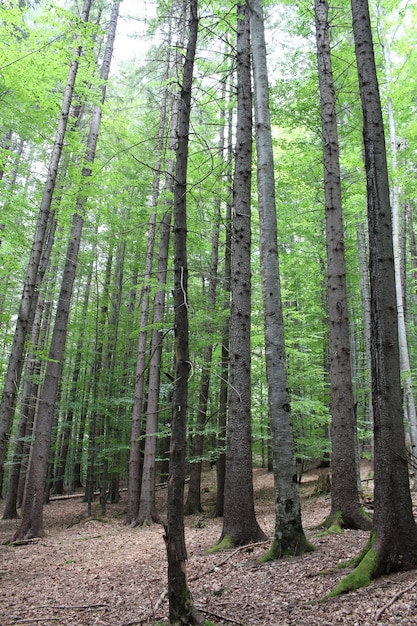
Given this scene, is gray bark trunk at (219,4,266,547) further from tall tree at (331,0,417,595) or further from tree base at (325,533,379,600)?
tree base at (325,533,379,600)

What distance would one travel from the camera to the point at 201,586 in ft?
16.7

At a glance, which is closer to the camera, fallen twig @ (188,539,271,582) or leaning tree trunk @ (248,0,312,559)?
fallen twig @ (188,539,271,582)

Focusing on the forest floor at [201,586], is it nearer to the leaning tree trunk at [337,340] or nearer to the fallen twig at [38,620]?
the fallen twig at [38,620]

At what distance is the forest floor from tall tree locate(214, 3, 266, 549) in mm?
477

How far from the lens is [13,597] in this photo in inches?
226

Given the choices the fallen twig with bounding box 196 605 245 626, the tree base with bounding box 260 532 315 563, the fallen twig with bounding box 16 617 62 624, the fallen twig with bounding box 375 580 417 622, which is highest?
the fallen twig with bounding box 375 580 417 622

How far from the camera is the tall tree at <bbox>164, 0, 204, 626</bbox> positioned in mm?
3607

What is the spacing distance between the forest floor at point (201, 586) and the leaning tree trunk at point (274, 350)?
36 cm

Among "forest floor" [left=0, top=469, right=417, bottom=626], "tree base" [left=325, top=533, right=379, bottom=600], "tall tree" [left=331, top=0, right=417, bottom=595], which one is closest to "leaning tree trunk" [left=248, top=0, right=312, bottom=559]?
"forest floor" [left=0, top=469, right=417, bottom=626]

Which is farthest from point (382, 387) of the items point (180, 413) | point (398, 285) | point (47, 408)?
point (47, 408)

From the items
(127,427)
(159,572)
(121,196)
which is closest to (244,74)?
(121,196)

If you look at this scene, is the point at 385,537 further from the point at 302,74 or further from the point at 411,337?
the point at 411,337

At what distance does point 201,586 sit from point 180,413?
8.70 feet

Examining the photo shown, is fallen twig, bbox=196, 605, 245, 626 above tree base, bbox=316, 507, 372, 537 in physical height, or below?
below
